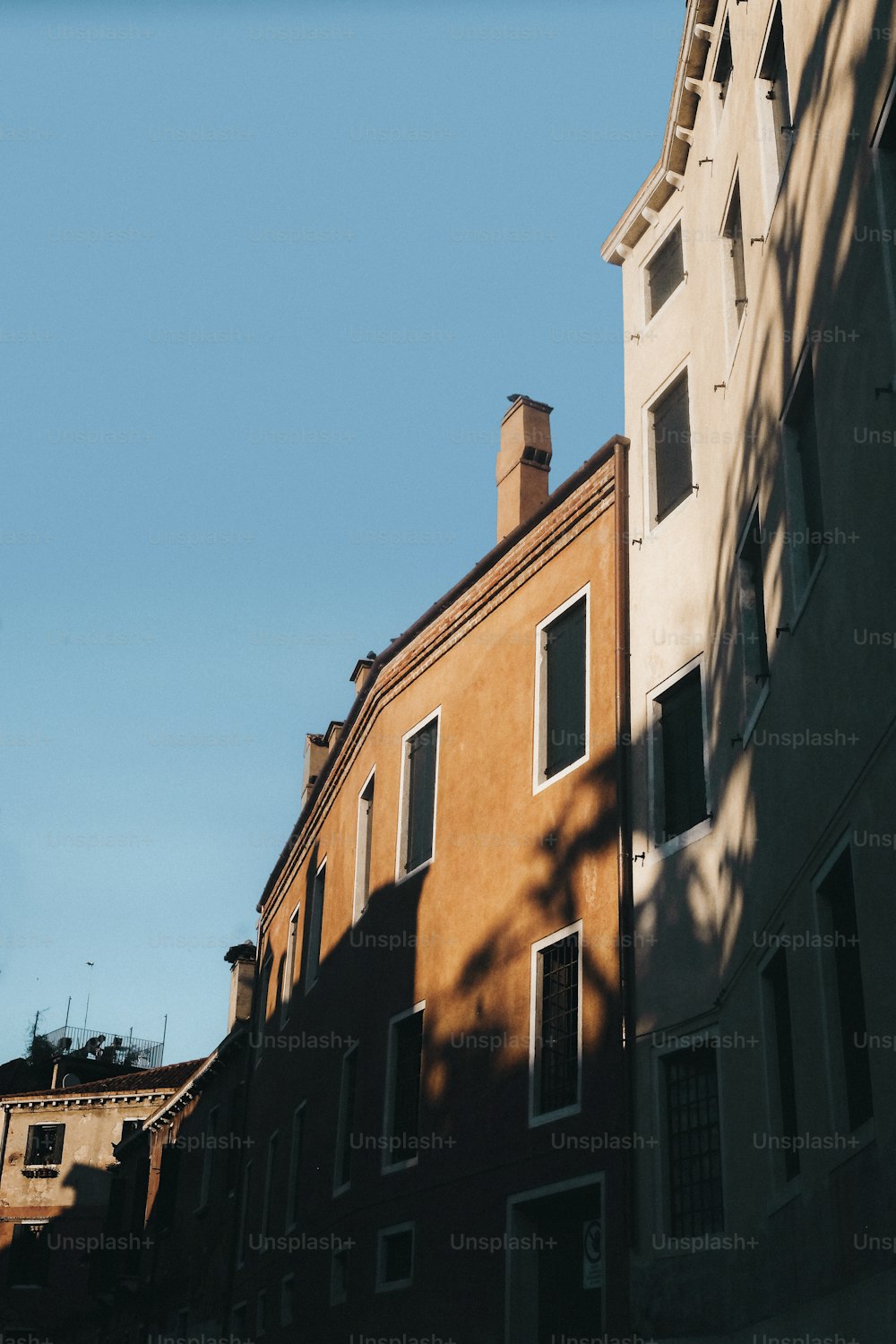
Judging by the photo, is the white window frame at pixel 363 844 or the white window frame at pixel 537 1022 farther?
the white window frame at pixel 363 844

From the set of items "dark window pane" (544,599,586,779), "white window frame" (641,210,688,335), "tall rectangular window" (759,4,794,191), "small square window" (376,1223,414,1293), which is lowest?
"small square window" (376,1223,414,1293)

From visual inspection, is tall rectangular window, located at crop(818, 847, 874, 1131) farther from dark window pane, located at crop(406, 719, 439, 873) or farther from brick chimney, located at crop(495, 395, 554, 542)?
brick chimney, located at crop(495, 395, 554, 542)

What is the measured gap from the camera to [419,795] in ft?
66.1

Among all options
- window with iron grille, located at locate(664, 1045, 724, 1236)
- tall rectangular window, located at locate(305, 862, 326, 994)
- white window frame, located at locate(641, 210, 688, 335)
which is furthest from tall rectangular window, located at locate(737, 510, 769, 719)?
tall rectangular window, located at locate(305, 862, 326, 994)

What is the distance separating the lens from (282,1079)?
25.4 m

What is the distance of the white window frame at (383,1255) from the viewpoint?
54.9ft

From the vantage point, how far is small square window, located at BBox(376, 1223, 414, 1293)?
1697cm

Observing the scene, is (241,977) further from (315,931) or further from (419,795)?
(419,795)

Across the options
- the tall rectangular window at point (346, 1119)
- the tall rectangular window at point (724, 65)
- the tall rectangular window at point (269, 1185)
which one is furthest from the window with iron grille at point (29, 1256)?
the tall rectangular window at point (724, 65)

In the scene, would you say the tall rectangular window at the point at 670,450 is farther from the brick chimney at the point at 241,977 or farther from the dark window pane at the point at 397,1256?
the brick chimney at the point at 241,977

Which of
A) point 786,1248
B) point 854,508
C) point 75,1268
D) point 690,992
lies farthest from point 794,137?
point 75,1268

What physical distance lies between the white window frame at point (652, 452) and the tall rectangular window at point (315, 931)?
35.9ft

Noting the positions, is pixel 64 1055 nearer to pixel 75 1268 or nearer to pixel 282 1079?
pixel 75 1268

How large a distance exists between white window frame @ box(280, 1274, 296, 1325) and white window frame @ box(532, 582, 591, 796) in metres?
9.79
